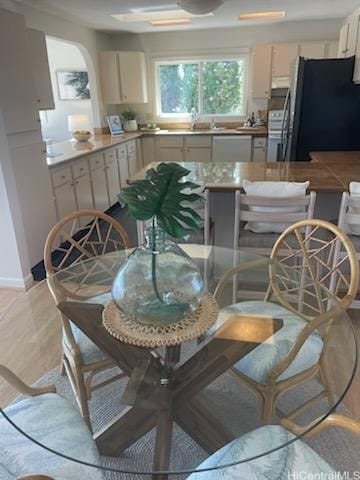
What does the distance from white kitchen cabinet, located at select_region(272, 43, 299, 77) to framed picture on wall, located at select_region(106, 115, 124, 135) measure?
2418 millimetres

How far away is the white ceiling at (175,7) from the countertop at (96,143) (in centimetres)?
139

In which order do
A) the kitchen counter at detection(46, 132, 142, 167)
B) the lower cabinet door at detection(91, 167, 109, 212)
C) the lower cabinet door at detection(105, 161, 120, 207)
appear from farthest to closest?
1. the lower cabinet door at detection(105, 161, 120, 207)
2. the lower cabinet door at detection(91, 167, 109, 212)
3. the kitchen counter at detection(46, 132, 142, 167)

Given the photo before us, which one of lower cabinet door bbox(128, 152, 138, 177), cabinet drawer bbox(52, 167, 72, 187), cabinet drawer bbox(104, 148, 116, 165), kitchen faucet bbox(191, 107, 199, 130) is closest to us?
cabinet drawer bbox(52, 167, 72, 187)

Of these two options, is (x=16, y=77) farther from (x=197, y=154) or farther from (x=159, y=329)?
(x=197, y=154)

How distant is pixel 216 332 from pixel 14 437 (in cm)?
74

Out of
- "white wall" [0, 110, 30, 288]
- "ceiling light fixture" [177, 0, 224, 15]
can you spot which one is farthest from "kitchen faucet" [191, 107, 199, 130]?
"white wall" [0, 110, 30, 288]

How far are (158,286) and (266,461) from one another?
0.64 m

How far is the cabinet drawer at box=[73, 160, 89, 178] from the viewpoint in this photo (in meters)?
3.61

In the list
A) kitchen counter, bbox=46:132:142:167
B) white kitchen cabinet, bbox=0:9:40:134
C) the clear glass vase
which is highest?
white kitchen cabinet, bbox=0:9:40:134

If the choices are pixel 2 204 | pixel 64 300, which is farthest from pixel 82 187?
pixel 64 300

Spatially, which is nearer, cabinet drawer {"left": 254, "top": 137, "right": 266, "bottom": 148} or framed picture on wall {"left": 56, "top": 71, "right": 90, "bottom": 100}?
cabinet drawer {"left": 254, "top": 137, "right": 266, "bottom": 148}

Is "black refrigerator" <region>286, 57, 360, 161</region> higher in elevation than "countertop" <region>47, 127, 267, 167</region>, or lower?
higher

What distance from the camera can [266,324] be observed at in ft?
4.88

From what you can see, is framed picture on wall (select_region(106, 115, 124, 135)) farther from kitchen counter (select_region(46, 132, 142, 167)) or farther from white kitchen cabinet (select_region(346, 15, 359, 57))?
white kitchen cabinet (select_region(346, 15, 359, 57))
